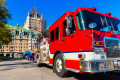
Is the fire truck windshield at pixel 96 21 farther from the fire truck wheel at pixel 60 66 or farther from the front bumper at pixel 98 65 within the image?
the fire truck wheel at pixel 60 66

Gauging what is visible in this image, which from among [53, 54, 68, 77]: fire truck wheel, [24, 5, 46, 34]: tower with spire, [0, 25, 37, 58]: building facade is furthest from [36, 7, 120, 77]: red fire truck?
[24, 5, 46, 34]: tower with spire

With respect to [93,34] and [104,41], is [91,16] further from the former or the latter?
[104,41]

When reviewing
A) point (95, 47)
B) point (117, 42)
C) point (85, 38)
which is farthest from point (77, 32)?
point (117, 42)

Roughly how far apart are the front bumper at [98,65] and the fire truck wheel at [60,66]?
1.31m

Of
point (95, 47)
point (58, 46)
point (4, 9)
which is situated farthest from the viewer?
point (4, 9)

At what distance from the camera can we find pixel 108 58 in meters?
3.70

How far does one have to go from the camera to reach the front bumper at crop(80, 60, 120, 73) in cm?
327

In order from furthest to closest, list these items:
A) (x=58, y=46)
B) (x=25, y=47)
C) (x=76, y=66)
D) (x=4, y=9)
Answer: (x=25, y=47), (x=4, y=9), (x=58, y=46), (x=76, y=66)

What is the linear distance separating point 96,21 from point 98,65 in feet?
5.68

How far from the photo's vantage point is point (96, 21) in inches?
163

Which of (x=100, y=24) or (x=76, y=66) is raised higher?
(x=100, y=24)

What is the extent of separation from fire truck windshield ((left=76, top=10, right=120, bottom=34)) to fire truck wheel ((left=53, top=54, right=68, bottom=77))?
181 cm

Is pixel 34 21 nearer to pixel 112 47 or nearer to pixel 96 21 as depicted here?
pixel 96 21

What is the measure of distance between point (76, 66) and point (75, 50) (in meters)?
0.57
